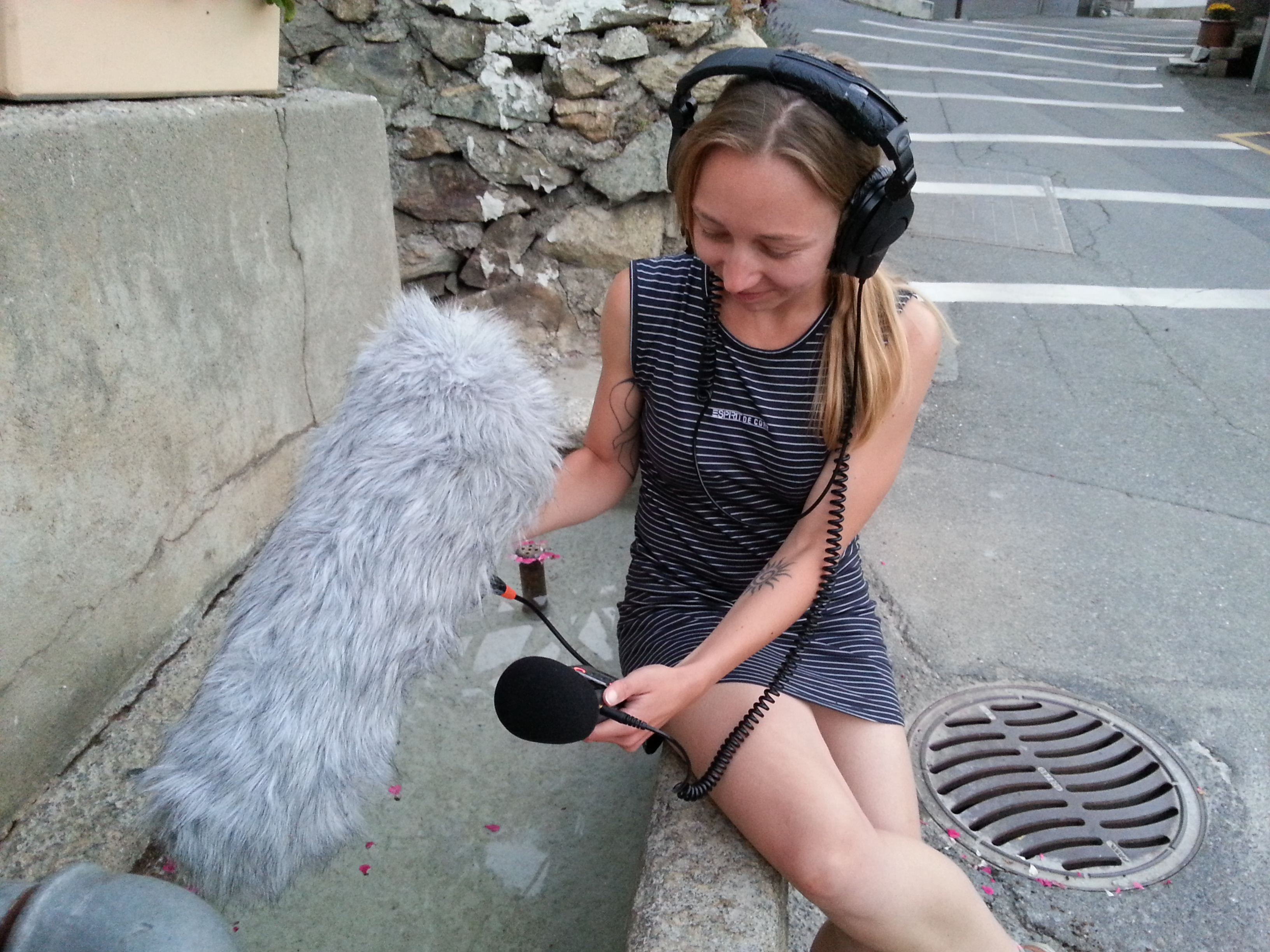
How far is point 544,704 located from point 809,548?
69 centimetres

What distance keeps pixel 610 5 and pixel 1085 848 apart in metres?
3.38

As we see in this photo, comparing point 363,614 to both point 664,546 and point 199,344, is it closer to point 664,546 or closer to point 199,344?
point 664,546

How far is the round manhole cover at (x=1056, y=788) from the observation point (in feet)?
7.01

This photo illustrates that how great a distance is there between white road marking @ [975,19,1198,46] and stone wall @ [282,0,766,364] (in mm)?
16142

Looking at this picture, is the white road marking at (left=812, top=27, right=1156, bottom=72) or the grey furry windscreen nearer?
A: the grey furry windscreen

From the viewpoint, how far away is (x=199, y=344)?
7.68 feet

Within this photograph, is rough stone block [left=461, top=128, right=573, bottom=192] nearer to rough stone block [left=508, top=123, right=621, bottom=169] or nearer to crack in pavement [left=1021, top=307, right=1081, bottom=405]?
rough stone block [left=508, top=123, right=621, bottom=169]

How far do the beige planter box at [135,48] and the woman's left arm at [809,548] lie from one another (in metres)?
1.66

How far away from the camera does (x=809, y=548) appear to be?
1.84 metres

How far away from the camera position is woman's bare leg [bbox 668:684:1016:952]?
1.53 m

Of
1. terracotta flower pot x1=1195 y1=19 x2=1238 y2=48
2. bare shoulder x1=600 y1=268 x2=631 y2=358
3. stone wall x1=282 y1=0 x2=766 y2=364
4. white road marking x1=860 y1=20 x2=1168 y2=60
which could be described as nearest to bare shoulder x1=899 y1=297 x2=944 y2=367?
bare shoulder x1=600 y1=268 x2=631 y2=358

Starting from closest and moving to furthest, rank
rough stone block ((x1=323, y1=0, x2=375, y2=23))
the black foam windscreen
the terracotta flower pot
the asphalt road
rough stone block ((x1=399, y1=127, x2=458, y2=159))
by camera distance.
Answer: the black foam windscreen, the asphalt road, rough stone block ((x1=323, y1=0, x2=375, y2=23)), rough stone block ((x1=399, y1=127, x2=458, y2=159)), the terracotta flower pot

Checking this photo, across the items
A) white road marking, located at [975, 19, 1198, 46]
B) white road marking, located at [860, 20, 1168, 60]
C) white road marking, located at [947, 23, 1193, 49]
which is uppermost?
white road marking, located at [975, 19, 1198, 46]

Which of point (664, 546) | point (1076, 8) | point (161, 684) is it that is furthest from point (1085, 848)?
point (1076, 8)
